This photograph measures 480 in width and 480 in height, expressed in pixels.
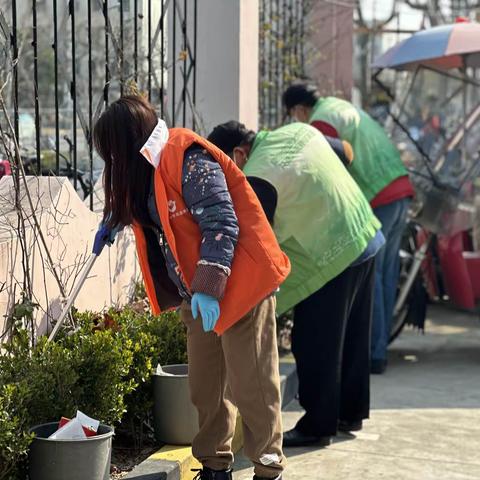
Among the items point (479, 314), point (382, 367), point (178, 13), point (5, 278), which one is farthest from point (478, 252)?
point (5, 278)

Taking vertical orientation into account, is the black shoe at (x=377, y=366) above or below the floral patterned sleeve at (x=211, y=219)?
below

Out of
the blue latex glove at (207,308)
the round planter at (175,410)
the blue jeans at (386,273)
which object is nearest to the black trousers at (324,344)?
the round planter at (175,410)

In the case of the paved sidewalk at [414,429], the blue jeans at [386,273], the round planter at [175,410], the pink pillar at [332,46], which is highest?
the pink pillar at [332,46]

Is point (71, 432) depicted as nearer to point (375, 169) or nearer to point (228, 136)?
point (228, 136)

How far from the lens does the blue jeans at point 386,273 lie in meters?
6.96

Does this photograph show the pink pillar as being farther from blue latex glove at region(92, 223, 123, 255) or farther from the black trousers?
blue latex glove at region(92, 223, 123, 255)

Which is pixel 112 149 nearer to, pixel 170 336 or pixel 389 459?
pixel 170 336

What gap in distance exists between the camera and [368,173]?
22.3ft

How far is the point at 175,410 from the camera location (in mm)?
4625

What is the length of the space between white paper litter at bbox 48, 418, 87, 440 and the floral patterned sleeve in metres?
0.68

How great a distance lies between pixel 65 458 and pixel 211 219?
1.04 metres

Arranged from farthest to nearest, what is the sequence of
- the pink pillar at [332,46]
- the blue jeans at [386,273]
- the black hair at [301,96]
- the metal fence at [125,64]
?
the pink pillar at [332,46]
the blue jeans at [386,273]
the black hair at [301,96]
the metal fence at [125,64]

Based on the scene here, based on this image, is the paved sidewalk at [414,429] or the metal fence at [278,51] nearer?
the paved sidewalk at [414,429]

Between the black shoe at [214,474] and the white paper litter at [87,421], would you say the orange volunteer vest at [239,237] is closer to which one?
the white paper litter at [87,421]
